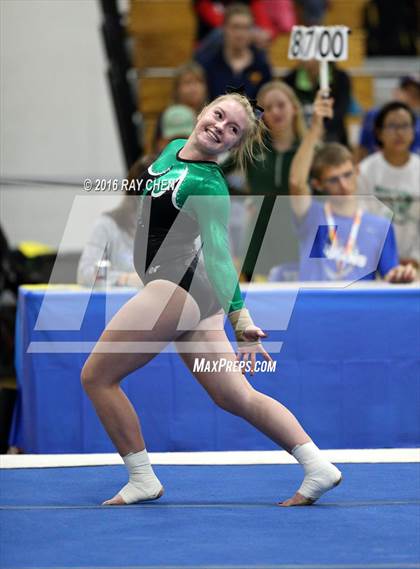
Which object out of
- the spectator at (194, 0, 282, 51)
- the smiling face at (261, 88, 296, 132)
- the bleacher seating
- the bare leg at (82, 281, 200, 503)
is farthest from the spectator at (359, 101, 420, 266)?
the bare leg at (82, 281, 200, 503)

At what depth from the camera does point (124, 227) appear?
5.92 meters

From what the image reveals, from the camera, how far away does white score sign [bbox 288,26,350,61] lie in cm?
630

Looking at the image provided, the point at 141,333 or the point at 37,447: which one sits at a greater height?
the point at 141,333

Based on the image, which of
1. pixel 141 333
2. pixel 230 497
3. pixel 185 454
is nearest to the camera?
pixel 141 333

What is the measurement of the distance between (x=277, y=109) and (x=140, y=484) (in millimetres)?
3028

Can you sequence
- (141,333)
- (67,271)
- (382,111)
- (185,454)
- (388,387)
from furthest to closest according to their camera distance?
(67,271)
(382,111)
(388,387)
(185,454)
(141,333)

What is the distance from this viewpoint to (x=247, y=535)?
388 centimetres

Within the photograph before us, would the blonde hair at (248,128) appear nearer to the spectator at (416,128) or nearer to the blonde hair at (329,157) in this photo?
the blonde hair at (329,157)

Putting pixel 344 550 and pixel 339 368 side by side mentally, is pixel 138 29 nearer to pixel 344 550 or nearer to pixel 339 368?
pixel 339 368

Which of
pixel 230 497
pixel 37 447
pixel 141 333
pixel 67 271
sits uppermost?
pixel 141 333

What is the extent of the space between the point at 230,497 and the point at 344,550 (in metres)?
0.88

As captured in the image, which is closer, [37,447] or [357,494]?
[357,494]

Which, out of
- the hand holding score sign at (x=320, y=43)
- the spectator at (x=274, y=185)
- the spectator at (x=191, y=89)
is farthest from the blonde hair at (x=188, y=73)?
the hand holding score sign at (x=320, y=43)

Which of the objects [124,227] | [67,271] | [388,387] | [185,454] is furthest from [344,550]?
[67,271]
